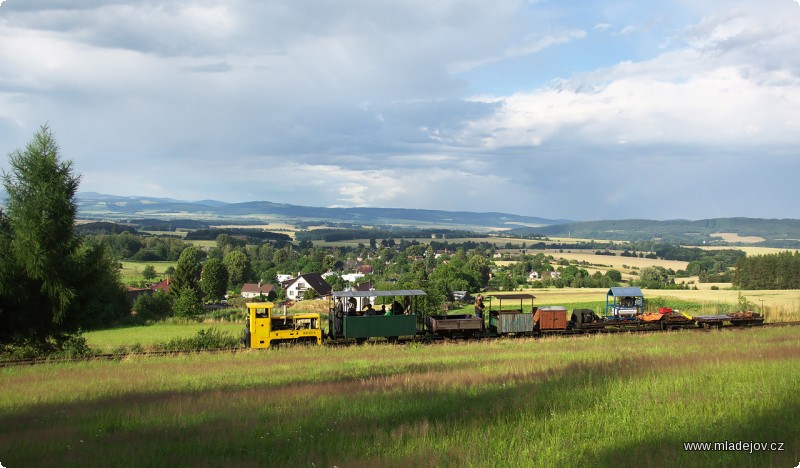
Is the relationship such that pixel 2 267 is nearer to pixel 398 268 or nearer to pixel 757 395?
pixel 757 395

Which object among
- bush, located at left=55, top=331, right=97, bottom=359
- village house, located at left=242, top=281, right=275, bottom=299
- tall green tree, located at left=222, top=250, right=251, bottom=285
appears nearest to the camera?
bush, located at left=55, top=331, right=97, bottom=359

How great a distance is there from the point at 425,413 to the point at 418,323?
21.0 meters

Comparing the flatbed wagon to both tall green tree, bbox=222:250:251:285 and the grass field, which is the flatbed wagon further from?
tall green tree, bbox=222:250:251:285

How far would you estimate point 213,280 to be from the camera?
295ft

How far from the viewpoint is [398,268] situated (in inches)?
6147

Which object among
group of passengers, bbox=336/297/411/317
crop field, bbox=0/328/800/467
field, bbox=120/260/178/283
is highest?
crop field, bbox=0/328/800/467

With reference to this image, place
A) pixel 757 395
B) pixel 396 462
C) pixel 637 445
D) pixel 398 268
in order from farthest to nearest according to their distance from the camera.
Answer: pixel 398 268, pixel 757 395, pixel 637 445, pixel 396 462

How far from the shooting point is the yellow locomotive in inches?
1110

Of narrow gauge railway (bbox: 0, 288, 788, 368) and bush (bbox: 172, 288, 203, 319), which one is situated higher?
narrow gauge railway (bbox: 0, 288, 788, 368)

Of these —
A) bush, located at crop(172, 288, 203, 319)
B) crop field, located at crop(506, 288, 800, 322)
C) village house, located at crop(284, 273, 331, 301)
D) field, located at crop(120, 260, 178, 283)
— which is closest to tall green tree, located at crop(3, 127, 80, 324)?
bush, located at crop(172, 288, 203, 319)

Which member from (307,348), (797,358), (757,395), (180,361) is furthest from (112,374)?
(797,358)

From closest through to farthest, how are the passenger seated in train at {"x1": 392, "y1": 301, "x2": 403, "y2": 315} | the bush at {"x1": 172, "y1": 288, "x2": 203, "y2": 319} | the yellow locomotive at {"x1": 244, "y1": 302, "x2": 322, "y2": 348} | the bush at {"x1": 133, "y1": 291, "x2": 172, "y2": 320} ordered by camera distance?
the yellow locomotive at {"x1": 244, "y1": 302, "x2": 322, "y2": 348}, the passenger seated in train at {"x1": 392, "y1": 301, "x2": 403, "y2": 315}, the bush at {"x1": 172, "y1": 288, "x2": 203, "y2": 319}, the bush at {"x1": 133, "y1": 291, "x2": 172, "y2": 320}

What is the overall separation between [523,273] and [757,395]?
12738 cm

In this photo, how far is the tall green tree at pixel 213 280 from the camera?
89.3 metres
